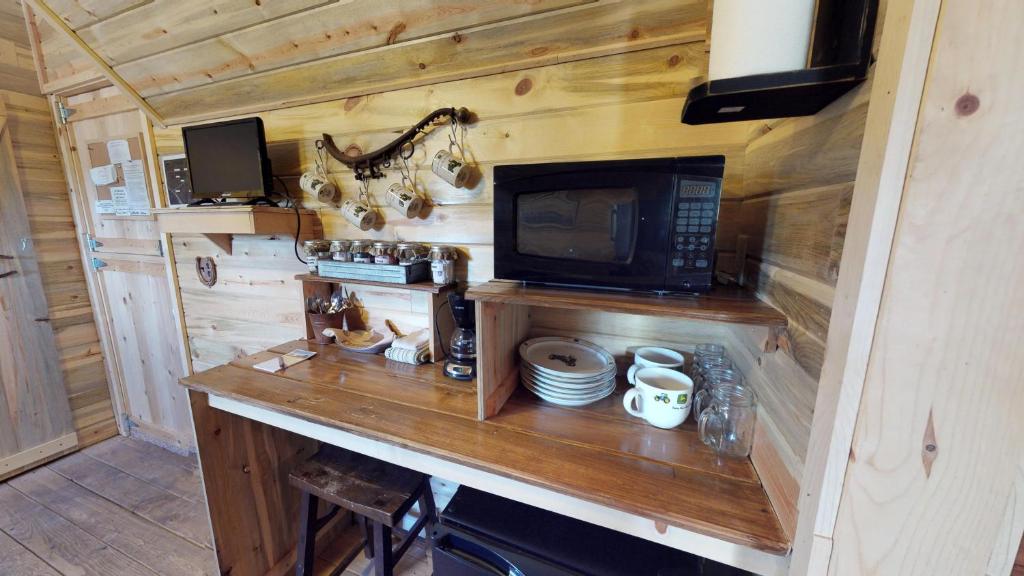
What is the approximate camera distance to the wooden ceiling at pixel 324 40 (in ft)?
3.12

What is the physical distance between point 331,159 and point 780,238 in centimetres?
149

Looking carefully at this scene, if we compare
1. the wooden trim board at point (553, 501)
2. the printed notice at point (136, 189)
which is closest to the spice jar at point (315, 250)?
the wooden trim board at point (553, 501)

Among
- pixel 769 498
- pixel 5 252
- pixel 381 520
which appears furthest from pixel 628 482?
pixel 5 252

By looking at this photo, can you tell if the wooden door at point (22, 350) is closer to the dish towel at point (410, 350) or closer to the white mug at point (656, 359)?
the dish towel at point (410, 350)

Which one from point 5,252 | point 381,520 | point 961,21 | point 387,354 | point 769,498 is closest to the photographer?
point 961,21

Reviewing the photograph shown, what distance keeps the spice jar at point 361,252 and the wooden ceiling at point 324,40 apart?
55cm

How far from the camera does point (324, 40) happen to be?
1.18 m

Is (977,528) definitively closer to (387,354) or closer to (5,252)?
(387,354)

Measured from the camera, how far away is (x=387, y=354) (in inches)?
51.2

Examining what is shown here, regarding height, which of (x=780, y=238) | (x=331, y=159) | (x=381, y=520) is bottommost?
(x=381, y=520)

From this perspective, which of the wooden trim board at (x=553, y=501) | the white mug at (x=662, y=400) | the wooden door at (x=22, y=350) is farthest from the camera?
the wooden door at (x=22, y=350)

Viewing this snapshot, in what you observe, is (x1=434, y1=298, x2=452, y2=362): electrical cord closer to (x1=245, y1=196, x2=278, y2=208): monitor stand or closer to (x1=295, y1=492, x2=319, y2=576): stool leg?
(x1=295, y1=492, x2=319, y2=576): stool leg

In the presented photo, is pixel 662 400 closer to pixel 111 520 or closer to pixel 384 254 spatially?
pixel 384 254

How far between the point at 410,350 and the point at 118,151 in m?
2.09
